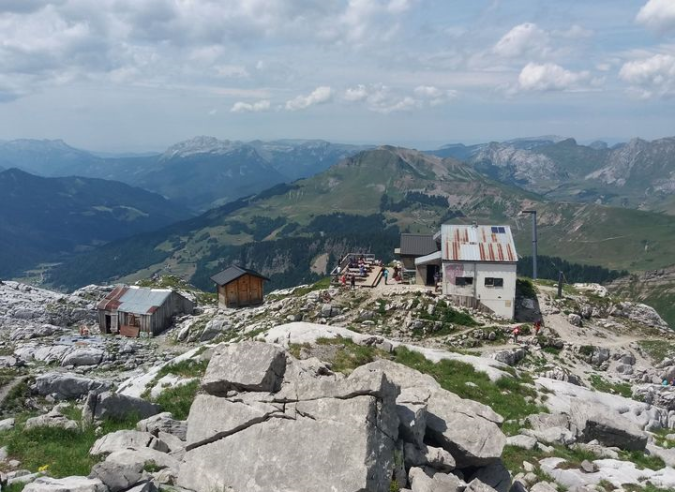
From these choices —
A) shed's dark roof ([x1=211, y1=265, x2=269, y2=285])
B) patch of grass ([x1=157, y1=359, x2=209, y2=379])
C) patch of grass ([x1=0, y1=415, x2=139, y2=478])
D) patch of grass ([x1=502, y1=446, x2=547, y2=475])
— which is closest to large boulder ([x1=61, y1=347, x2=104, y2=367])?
patch of grass ([x1=157, y1=359, x2=209, y2=379])

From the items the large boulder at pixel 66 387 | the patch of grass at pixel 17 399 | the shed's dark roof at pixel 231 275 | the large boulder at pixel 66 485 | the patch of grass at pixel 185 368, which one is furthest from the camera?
the shed's dark roof at pixel 231 275

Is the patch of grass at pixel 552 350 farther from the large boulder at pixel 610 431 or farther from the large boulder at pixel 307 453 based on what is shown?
the large boulder at pixel 307 453

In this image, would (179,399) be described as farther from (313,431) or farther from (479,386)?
(479,386)

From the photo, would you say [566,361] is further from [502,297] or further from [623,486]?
[623,486]

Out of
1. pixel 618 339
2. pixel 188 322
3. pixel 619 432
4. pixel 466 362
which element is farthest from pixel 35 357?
pixel 618 339

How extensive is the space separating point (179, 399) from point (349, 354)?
31.2ft

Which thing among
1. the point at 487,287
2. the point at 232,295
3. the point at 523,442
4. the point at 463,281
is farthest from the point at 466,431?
the point at 232,295

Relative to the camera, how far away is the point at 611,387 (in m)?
40.2

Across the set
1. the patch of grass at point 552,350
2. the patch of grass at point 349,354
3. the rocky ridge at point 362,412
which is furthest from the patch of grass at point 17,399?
the patch of grass at point 552,350

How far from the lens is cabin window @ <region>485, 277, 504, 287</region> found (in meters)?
54.5

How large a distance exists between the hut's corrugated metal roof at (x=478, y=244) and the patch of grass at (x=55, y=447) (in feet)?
140

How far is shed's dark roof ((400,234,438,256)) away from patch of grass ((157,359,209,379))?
36.8 m

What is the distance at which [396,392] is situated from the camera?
14.8 meters

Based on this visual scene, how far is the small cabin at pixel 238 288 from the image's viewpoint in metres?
63.3
